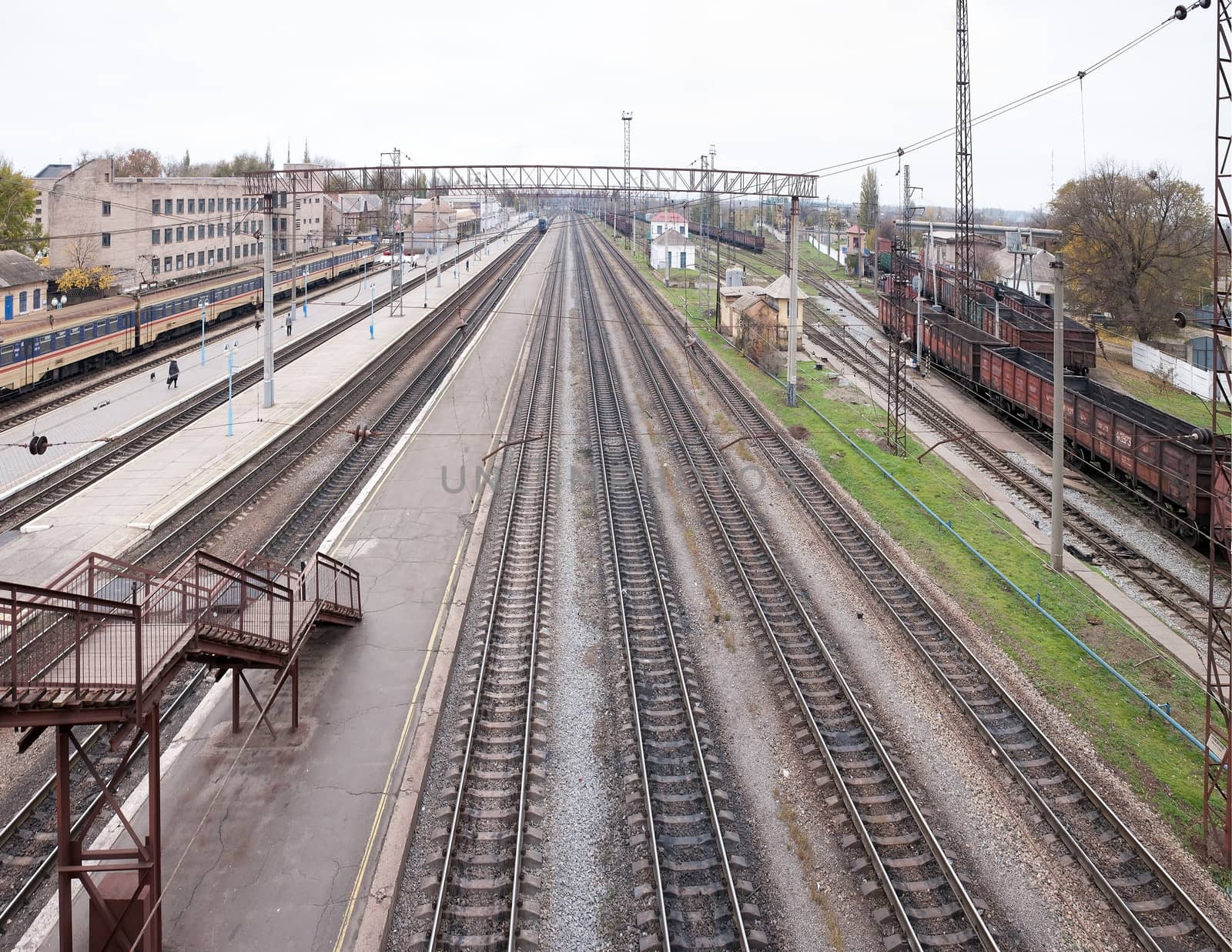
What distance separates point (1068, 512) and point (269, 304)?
2665 cm

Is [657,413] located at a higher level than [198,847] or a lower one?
higher

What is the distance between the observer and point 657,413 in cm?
3359

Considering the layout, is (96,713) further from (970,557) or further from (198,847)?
(970,557)

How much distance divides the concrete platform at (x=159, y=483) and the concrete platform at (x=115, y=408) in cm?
182

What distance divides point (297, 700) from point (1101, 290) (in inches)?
2112

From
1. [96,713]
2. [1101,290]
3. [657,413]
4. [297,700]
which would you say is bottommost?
[297,700]

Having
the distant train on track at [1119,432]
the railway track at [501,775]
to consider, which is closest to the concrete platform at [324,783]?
the railway track at [501,775]

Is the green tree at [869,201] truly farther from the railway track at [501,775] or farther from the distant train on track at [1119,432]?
the railway track at [501,775]

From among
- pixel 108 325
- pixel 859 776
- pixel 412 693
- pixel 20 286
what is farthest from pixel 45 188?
pixel 859 776

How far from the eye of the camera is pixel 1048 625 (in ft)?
55.9

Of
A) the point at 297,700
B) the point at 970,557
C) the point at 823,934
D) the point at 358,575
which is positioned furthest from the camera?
the point at 970,557

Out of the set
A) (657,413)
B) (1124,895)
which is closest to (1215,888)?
(1124,895)

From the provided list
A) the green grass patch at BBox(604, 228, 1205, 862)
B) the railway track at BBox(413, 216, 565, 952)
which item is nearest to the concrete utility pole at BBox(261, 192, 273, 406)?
the railway track at BBox(413, 216, 565, 952)

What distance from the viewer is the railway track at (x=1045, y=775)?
9.77 metres
